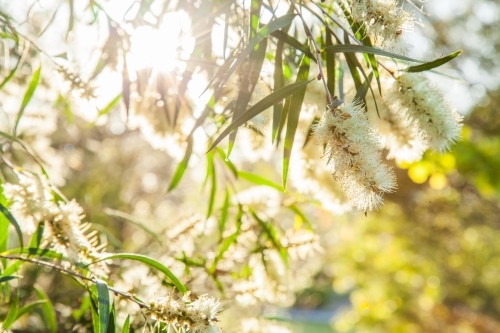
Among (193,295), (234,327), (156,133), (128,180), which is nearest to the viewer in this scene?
(193,295)

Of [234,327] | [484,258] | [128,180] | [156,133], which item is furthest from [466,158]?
[128,180]

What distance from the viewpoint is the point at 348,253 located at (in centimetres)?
493

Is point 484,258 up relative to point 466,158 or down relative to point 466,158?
up

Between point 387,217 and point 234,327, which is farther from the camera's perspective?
point 387,217

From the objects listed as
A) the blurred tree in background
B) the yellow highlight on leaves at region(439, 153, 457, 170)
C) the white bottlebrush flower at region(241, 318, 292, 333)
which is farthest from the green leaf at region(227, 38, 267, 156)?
the yellow highlight on leaves at region(439, 153, 457, 170)

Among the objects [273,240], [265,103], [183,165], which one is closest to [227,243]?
[273,240]

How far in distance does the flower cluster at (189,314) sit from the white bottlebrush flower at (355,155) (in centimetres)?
23

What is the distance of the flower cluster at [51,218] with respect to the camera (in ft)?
2.48

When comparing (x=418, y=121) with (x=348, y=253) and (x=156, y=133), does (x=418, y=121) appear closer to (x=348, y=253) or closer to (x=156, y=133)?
(x=156, y=133)

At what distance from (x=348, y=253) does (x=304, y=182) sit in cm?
391

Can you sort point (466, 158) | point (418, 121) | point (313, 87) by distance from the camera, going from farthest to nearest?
point (466, 158), point (313, 87), point (418, 121)

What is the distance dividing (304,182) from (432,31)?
9.95 feet

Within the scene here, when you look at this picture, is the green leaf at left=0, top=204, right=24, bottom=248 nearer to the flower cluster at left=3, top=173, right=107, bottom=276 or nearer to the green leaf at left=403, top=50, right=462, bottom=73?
the flower cluster at left=3, top=173, right=107, bottom=276

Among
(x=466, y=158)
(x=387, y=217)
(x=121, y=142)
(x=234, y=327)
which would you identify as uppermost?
(x=121, y=142)
